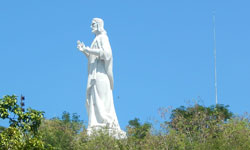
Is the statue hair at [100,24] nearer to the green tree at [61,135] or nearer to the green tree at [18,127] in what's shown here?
the green tree at [61,135]

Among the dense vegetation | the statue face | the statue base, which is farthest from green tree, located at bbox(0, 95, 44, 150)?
the statue face

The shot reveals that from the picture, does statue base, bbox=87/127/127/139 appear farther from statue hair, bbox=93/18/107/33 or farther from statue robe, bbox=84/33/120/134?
statue hair, bbox=93/18/107/33

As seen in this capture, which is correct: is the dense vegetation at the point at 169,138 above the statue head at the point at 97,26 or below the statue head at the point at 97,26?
below

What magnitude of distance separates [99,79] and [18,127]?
11.4 metres

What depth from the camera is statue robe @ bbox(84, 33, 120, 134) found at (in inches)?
1399

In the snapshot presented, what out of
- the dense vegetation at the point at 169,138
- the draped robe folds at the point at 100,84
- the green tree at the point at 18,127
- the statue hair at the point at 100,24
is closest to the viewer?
the green tree at the point at 18,127

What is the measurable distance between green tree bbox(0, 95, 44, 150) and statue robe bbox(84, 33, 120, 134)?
10.4 meters

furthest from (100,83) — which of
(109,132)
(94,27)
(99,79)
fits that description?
(109,132)

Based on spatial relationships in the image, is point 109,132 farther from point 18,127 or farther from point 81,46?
point 18,127

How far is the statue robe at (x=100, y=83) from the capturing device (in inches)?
1399

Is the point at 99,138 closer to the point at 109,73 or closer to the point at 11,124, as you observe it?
the point at 109,73

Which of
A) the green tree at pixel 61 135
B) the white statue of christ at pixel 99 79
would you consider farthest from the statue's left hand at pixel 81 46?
the green tree at pixel 61 135

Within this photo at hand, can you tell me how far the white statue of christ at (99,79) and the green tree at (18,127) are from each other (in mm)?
10375

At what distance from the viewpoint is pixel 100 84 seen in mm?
36031
